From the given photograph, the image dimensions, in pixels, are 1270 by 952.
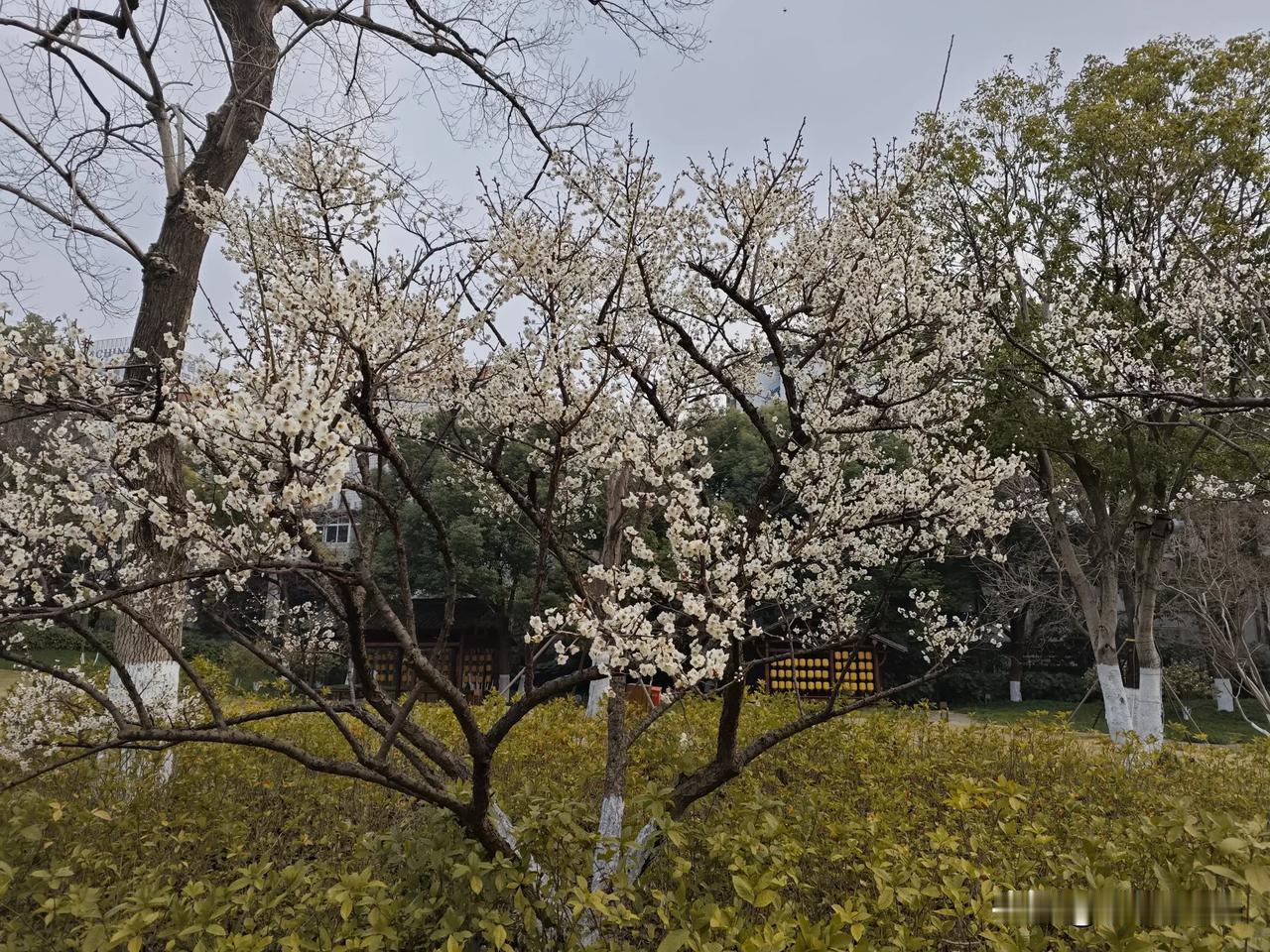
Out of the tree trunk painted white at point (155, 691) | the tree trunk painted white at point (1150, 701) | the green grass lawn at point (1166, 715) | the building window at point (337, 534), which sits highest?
the building window at point (337, 534)

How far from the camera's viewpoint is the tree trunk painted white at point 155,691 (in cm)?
527

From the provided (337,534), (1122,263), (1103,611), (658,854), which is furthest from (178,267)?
(337,534)

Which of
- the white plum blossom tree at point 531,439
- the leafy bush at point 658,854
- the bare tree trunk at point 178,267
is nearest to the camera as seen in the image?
the leafy bush at point 658,854

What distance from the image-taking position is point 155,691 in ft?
18.2

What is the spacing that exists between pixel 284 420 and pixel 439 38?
A: 21.0 ft

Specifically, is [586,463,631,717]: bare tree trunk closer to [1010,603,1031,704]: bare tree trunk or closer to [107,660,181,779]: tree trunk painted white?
[107,660,181,779]: tree trunk painted white

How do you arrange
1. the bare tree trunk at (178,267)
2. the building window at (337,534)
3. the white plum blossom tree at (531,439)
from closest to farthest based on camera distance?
the white plum blossom tree at (531,439) → the bare tree trunk at (178,267) → the building window at (337,534)

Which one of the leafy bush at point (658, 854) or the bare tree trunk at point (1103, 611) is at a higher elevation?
the bare tree trunk at point (1103, 611)

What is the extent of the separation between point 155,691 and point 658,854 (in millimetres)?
4150

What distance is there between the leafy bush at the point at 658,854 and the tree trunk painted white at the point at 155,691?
0.25 meters

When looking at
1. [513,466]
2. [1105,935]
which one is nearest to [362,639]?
[1105,935]

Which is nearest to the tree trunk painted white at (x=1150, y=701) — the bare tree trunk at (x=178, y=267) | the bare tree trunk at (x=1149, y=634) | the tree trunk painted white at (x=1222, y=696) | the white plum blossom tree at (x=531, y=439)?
the bare tree trunk at (x=1149, y=634)

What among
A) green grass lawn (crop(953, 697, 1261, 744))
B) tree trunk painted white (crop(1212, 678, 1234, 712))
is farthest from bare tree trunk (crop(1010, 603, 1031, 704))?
tree trunk painted white (crop(1212, 678, 1234, 712))

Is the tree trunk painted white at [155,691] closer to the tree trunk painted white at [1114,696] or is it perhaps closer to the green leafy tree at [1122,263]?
the green leafy tree at [1122,263]
